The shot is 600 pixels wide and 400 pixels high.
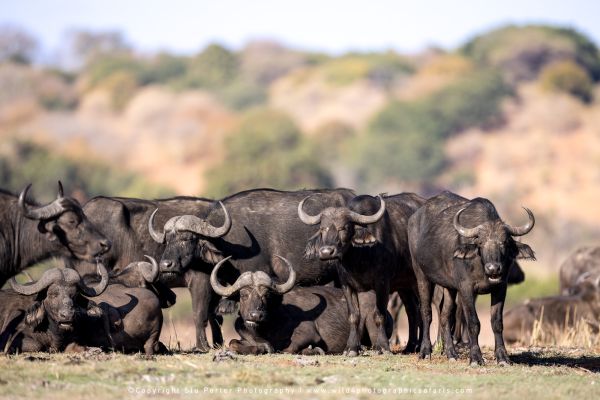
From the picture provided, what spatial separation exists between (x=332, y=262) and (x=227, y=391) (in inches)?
183

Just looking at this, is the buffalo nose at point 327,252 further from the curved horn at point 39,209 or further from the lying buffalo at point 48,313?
the curved horn at point 39,209

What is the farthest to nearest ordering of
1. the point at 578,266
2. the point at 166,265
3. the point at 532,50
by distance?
the point at 532,50
the point at 578,266
the point at 166,265

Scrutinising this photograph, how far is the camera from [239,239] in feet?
48.2

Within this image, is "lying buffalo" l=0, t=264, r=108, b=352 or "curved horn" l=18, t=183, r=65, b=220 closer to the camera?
"lying buffalo" l=0, t=264, r=108, b=352

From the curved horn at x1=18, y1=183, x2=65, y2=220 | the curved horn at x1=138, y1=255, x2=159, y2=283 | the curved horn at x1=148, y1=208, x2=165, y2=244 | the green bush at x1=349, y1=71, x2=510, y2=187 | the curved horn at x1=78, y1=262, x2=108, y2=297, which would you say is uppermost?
the green bush at x1=349, y1=71, x2=510, y2=187

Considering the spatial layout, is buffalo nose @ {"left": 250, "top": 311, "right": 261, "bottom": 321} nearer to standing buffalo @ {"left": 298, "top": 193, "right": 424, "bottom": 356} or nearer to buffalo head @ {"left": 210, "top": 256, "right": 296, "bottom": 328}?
buffalo head @ {"left": 210, "top": 256, "right": 296, "bottom": 328}

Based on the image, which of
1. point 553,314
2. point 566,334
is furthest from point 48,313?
point 553,314

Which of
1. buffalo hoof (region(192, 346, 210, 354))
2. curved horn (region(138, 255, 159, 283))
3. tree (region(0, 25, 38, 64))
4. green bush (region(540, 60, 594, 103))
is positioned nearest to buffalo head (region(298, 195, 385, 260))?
buffalo hoof (region(192, 346, 210, 354))

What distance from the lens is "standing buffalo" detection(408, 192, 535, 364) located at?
39.6 feet

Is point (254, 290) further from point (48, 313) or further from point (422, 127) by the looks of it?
point (422, 127)

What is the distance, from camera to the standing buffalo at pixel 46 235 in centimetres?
1423

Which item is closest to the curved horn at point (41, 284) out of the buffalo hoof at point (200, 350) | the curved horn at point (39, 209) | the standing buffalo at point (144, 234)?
the curved horn at point (39, 209)

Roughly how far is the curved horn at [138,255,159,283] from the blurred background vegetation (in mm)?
26964

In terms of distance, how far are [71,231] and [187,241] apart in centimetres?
147
